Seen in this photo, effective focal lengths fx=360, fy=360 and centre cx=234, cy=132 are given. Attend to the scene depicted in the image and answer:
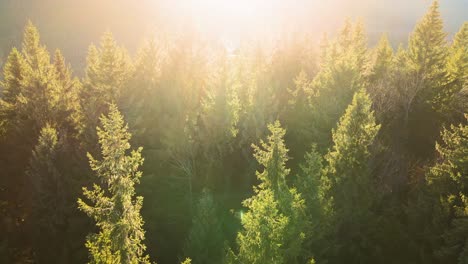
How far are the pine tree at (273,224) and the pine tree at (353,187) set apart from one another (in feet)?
10.7

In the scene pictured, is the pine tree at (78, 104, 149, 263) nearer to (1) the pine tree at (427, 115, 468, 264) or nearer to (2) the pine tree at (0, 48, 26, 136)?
(1) the pine tree at (427, 115, 468, 264)

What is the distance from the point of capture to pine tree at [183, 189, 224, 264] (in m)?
21.1

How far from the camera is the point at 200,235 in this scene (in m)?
21.2

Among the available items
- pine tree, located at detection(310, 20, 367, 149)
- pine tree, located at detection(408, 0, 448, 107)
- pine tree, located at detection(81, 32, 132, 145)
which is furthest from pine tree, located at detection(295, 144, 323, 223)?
pine tree, located at detection(81, 32, 132, 145)

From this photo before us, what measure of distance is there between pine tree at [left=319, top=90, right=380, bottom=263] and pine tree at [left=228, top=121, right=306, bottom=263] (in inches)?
129

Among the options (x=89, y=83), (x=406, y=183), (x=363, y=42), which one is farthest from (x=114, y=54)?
(x=363, y=42)

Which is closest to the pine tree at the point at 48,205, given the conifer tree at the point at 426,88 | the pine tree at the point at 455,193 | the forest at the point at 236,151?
the forest at the point at 236,151

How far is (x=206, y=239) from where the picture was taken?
69.9ft

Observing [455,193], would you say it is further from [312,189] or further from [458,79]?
[458,79]

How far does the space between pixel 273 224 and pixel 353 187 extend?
8.46 metres

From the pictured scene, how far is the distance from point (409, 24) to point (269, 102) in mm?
195442

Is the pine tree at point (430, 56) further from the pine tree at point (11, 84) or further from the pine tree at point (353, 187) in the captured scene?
the pine tree at point (11, 84)

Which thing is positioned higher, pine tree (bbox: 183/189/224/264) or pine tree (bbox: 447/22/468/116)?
pine tree (bbox: 447/22/468/116)

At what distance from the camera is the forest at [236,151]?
20.3 meters
